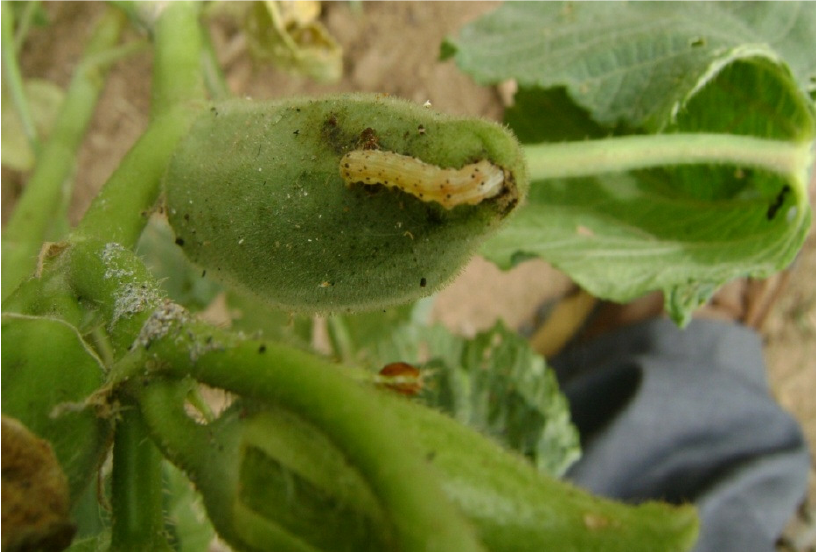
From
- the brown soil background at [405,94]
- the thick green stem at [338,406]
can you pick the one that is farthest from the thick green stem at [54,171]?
the thick green stem at [338,406]

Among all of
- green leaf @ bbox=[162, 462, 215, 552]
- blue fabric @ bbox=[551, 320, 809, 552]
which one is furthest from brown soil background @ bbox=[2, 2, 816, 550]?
green leaf @ bbox=[162, 462, 215, 552]

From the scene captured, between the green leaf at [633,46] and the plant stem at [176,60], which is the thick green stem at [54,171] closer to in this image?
the plant stem at [176,60]

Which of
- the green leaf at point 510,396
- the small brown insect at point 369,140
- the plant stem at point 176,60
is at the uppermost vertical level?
the small brown insect at point 369,140

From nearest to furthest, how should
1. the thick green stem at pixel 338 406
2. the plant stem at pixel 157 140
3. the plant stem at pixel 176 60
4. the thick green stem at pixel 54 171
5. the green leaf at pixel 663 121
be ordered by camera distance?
the thick green stem at pixel 338 406 → the plant stem at pixel 157 140 → the plant stem at pixel 176 60 → the thick green stem at pixel 54 171 → the green leaf at pixel 663 121

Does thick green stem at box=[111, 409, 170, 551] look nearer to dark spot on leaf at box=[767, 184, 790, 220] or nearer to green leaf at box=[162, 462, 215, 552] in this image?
green leaf at box=[162, 462, 215, 552]

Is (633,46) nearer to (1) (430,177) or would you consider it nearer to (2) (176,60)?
(2) (176,60)

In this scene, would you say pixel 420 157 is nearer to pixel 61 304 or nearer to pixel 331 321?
pixel 61 304

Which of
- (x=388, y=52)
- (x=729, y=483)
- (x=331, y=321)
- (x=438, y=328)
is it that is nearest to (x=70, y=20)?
(x=388, y=52)

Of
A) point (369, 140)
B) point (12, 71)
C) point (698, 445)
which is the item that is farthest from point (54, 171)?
point (698, 445)
